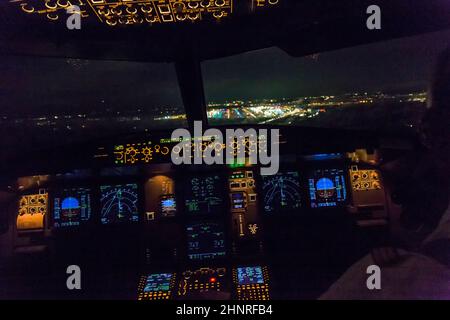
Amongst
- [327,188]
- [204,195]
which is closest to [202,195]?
[204,195]

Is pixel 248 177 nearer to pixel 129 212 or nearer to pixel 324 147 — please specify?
pixel 324 147

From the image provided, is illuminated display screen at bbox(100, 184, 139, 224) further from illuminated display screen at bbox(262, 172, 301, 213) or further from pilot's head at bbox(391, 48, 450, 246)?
pilot's head at bbox(391, 48, 450, 246)

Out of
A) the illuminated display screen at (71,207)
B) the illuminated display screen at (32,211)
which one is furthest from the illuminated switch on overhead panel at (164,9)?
the illuminated display screen at (32,211)

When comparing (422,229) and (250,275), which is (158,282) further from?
(422,229)

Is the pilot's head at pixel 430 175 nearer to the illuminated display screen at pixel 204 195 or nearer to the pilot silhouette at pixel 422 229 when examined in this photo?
the pilot silhouette at pixel 422 229

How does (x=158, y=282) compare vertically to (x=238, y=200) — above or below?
below

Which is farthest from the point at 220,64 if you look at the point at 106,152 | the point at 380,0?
the point at 380,0
